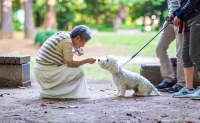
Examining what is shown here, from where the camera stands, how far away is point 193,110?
4824mm

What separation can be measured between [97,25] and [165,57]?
27.0 m

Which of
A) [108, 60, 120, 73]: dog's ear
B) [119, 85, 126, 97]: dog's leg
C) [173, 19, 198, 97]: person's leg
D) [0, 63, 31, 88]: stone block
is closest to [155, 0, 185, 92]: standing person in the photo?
[173, 19, 198, 97]: person's leg

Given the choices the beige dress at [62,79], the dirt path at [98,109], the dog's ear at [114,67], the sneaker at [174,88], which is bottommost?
the dirt path at [98,109]

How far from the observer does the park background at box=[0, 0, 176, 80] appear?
16047mm

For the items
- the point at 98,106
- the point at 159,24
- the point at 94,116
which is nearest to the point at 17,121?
the point at 94,116

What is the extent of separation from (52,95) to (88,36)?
991mm

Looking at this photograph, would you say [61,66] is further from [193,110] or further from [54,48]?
[193,110]

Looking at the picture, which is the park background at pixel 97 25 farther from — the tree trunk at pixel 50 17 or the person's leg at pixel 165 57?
the person's leg at pixel 165 57

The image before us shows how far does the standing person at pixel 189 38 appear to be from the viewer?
5.48 m

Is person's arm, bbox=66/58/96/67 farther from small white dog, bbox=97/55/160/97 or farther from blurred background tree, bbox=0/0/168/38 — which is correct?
blurred background tree, bbox=0/0/168/38

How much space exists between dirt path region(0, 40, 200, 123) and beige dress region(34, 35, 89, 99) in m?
0.16

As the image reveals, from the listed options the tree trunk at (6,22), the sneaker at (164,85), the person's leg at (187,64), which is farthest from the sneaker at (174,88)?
the tree trunk at (6,22)

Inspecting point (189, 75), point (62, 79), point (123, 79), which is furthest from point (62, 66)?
point (189, 75)

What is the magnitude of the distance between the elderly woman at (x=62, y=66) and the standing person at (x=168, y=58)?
1.46 m
